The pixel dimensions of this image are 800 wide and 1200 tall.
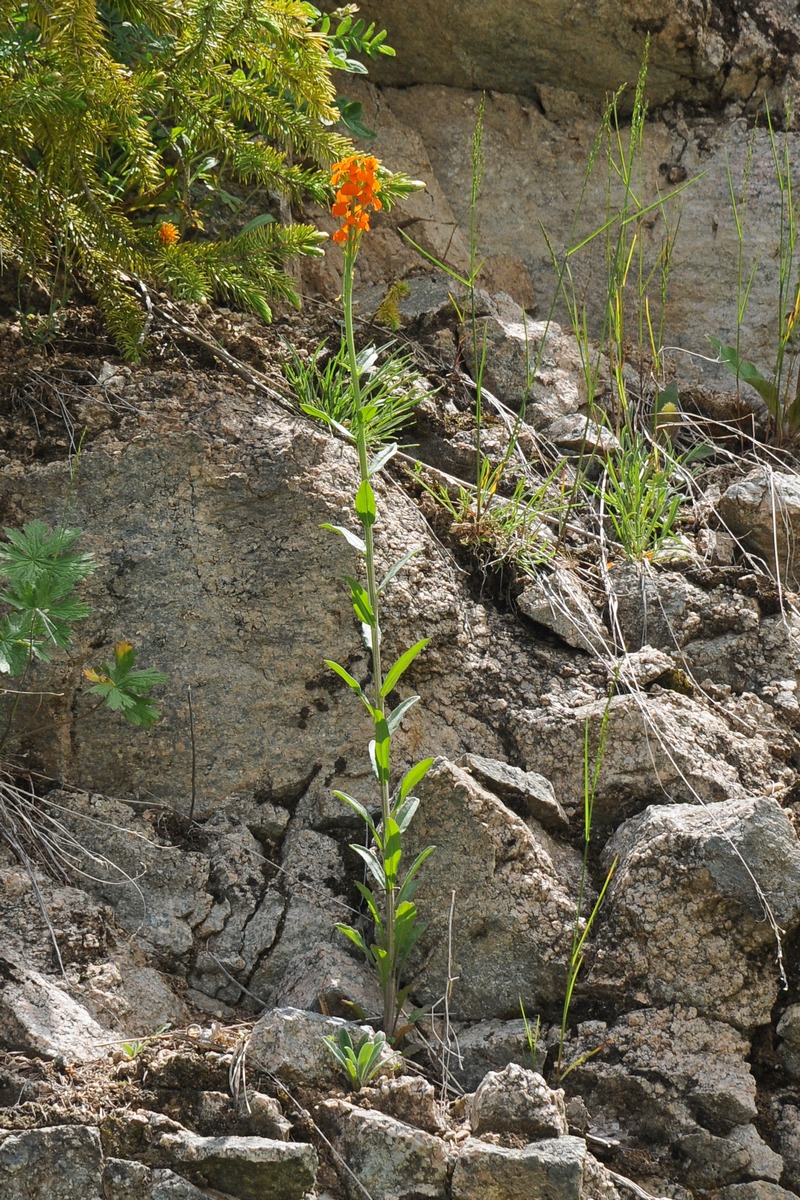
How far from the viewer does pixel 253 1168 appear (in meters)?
1.59

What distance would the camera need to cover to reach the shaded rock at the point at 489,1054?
1959 millimetres

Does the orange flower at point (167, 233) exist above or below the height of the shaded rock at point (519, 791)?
above

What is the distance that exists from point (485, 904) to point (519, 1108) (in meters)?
0.43

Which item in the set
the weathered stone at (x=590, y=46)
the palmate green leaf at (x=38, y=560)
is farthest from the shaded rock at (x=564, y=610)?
the weathered stone at (x=590, y=46)

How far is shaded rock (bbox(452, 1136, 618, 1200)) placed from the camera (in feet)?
5.32

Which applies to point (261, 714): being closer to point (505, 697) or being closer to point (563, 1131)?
point (505, 697)

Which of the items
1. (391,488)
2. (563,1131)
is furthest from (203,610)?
(563,1131)

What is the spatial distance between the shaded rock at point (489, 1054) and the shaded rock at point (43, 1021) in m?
0.61

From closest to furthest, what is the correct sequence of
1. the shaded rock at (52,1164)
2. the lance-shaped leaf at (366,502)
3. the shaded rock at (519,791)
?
the shaded rock at (52,1164) → the lance-shaped leaf at (366,502) → the shaded rock at (519,791)

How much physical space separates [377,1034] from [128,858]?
0.66 meters

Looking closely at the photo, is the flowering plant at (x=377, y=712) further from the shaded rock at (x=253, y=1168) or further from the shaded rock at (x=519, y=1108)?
the shaded rock at (x=253, y=1168)

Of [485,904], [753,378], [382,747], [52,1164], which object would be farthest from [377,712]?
[753,378]

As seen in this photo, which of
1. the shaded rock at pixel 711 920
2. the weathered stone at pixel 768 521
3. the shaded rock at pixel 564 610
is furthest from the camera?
the weathered stone at pixel 768 521

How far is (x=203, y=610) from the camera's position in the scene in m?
2.47
